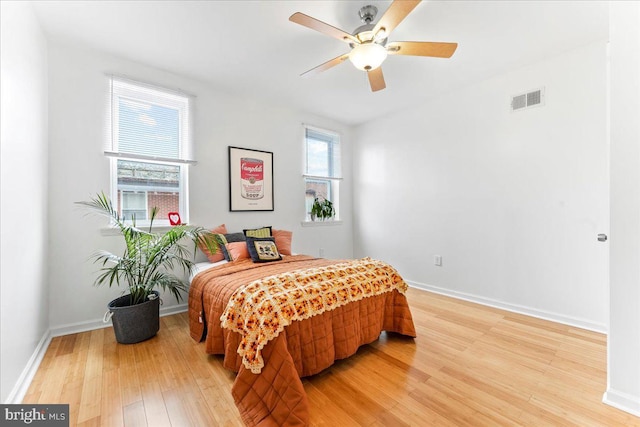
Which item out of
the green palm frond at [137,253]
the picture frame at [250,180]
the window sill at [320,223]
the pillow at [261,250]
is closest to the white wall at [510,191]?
the window sill at [320,223]

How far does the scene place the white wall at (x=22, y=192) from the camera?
4.87ft

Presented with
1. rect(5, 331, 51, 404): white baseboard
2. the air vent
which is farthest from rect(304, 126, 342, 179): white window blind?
rect(5, 331, 51, 404): white baseboard

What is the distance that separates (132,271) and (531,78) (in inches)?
171

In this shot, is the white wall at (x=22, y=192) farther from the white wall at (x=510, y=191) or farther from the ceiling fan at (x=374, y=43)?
the white wall at (x=510, y=191)

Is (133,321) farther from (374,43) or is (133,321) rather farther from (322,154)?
(322,154)

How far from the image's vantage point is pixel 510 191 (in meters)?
2.97

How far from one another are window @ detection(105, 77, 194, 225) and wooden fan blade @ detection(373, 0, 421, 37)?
2.32 meters

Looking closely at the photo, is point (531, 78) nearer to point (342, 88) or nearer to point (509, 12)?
point (509, 12)

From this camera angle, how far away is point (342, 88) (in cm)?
331

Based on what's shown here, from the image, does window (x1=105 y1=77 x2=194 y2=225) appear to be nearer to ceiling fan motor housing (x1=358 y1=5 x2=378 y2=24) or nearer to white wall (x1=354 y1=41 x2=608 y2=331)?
ceiling fan motor housing (x1=358 y1=5 x2=378 y2=24)

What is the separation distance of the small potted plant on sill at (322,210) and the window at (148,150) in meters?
1.88

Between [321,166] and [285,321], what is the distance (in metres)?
3.22

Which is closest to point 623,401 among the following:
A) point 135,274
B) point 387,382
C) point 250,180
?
point 387,382

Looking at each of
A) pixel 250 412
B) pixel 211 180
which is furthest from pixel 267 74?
pixel 250 412
